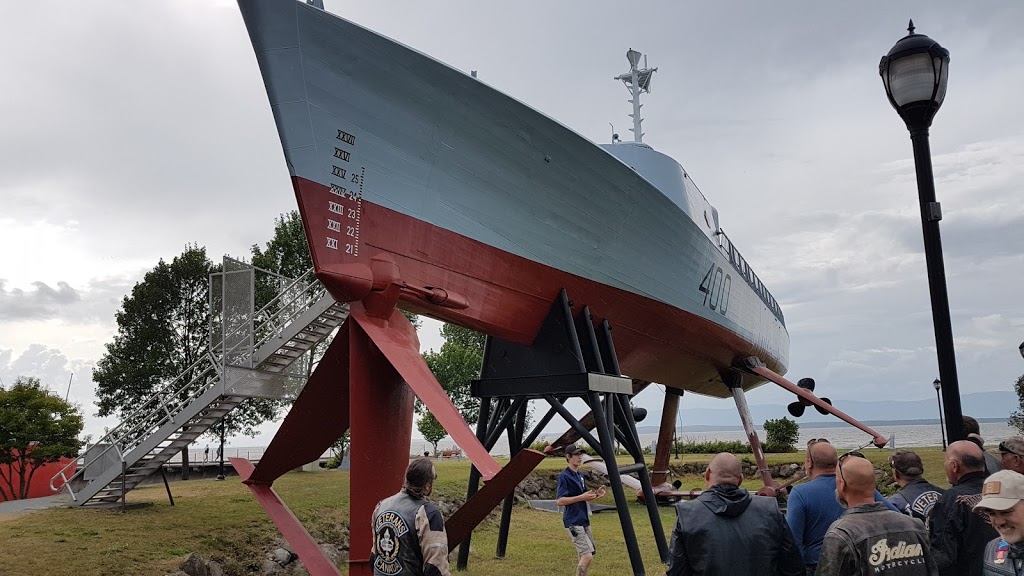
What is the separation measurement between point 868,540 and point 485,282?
587 centimetres

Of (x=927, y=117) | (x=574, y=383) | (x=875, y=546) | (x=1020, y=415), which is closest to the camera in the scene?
(x=875, y=546)

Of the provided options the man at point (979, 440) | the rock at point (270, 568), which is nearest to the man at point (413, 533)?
the man at point (979, 440)

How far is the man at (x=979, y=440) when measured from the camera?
5.08 meters

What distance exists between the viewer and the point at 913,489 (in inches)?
175

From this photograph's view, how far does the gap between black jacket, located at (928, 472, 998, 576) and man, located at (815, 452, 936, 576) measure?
1.13 meters

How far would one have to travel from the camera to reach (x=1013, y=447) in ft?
14.7

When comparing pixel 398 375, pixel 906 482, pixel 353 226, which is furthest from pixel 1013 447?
pixel 353 226

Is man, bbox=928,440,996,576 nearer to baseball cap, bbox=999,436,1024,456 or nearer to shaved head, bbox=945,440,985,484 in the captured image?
shaved head, bbox=945,440,985,484

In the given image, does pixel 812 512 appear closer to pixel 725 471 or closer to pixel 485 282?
pixel 725 471

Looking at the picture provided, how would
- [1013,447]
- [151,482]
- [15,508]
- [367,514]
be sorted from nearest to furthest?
[1013,447]
[367,514]
[15,508]
[151,482]

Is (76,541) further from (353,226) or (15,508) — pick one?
(353,226)

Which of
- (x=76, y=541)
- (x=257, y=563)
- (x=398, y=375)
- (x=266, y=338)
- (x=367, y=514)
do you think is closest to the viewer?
(x=367, y=514)

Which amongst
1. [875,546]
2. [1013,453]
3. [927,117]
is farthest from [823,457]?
[927,117]

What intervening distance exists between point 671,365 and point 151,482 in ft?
57.1
